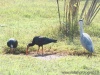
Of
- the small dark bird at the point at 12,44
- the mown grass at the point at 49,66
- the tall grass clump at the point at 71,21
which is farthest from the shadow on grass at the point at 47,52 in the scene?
the tall grass clump at the point at 71,21

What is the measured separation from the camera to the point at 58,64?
27.8 feet

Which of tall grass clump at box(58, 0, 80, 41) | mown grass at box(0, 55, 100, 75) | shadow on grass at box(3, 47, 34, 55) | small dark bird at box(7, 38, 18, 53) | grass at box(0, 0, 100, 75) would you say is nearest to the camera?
mown grass at box(0, 55, 100, 75)

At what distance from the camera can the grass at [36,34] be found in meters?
7.98

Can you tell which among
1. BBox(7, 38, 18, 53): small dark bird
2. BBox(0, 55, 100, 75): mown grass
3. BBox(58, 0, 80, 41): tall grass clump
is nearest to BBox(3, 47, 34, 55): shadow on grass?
BBox(7, 38, 18, 53): small dark bird

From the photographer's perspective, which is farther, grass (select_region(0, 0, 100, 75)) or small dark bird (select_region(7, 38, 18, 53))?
small dark bird (select_region(7, 38, 18, 53))

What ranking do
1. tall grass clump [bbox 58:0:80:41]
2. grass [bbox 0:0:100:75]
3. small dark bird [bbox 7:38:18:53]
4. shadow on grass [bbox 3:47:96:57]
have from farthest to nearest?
tall grass clump [bbox 58:0:80:41]
shadow on grass [bbox 3:47:96:57]
small dark bird [bbox 7:38:18:53]
grass [bbox 0:0:100:75]

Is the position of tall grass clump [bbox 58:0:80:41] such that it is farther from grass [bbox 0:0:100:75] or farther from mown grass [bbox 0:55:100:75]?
mown grass [bbox 0:55:100:75]

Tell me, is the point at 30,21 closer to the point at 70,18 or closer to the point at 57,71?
the point at 70,18

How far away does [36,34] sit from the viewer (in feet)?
39.4

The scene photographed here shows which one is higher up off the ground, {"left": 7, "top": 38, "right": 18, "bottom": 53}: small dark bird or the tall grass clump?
the tall grass clump

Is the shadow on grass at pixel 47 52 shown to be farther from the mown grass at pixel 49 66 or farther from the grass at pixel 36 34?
the mown grass at pixel 49 66

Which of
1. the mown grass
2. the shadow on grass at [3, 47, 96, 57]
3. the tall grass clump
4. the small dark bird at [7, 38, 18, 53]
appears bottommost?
the mown grass

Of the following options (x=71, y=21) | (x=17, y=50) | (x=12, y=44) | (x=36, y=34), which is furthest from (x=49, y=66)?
(x=71, y=21)

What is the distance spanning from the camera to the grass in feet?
26.2
